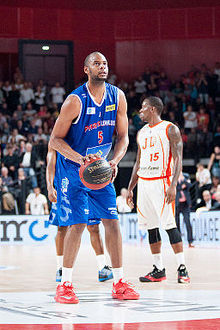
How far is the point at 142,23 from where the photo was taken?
24844mm

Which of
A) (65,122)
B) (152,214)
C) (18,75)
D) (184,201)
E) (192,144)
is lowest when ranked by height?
(152,214)

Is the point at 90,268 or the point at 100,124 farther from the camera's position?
the point at 90,268

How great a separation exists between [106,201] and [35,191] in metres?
10.8

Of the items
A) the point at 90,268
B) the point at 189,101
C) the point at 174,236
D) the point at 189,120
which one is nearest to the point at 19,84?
the point at 189,101

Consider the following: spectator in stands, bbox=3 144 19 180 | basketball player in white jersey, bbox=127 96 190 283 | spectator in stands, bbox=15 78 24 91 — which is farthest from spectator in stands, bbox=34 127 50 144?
basketball player in white jersey, bbox=127 96 190 283

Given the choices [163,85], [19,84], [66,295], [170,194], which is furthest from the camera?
[163,85]

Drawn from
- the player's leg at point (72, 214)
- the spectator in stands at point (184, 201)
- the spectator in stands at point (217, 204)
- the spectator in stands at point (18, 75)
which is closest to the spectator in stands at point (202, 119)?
the spectator in stands at point (217, 204)

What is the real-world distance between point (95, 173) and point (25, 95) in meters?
16.9

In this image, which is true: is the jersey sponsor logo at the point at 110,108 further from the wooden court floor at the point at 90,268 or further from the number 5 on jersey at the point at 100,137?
the wooden court floor at the point at 90,268

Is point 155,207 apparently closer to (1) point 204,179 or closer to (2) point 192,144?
(1) point 204,179

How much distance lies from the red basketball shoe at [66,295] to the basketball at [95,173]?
3.06 ft

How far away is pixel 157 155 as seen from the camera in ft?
25.7

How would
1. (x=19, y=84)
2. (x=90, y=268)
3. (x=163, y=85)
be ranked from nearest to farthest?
(x=90, y=268) → (x=19, y=84) → (x=163, y=85)

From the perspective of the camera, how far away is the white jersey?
7.83 m
